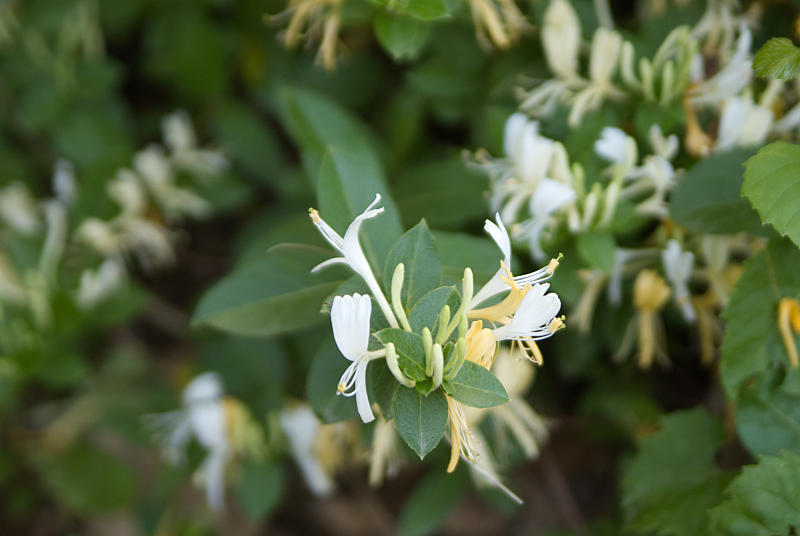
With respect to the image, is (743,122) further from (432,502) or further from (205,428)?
(205,428)

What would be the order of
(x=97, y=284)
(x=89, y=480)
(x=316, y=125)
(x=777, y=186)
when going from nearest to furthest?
1. (x=777, y=186)
2. (x=316, y=125)
3. (x=97, y=284)
4. (x=89, y=480)

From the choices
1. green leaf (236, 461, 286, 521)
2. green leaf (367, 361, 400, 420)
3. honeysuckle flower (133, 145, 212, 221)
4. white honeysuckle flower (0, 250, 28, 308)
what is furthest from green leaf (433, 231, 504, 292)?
white honeysuckle flower (0, 250, 28, 308)

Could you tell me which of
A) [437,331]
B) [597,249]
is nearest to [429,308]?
[437,331]

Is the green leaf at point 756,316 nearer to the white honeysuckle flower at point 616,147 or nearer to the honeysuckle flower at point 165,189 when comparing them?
the white honeysuckle flower at point 616,147

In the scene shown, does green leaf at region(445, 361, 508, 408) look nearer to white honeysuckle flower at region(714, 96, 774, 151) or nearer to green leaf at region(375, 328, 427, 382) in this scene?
green leaf at region(375, 328, 427, 382)

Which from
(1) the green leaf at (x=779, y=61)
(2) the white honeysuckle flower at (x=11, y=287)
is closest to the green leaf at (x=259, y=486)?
(2) the white honeysuckle flower at (x=11, y=287)
